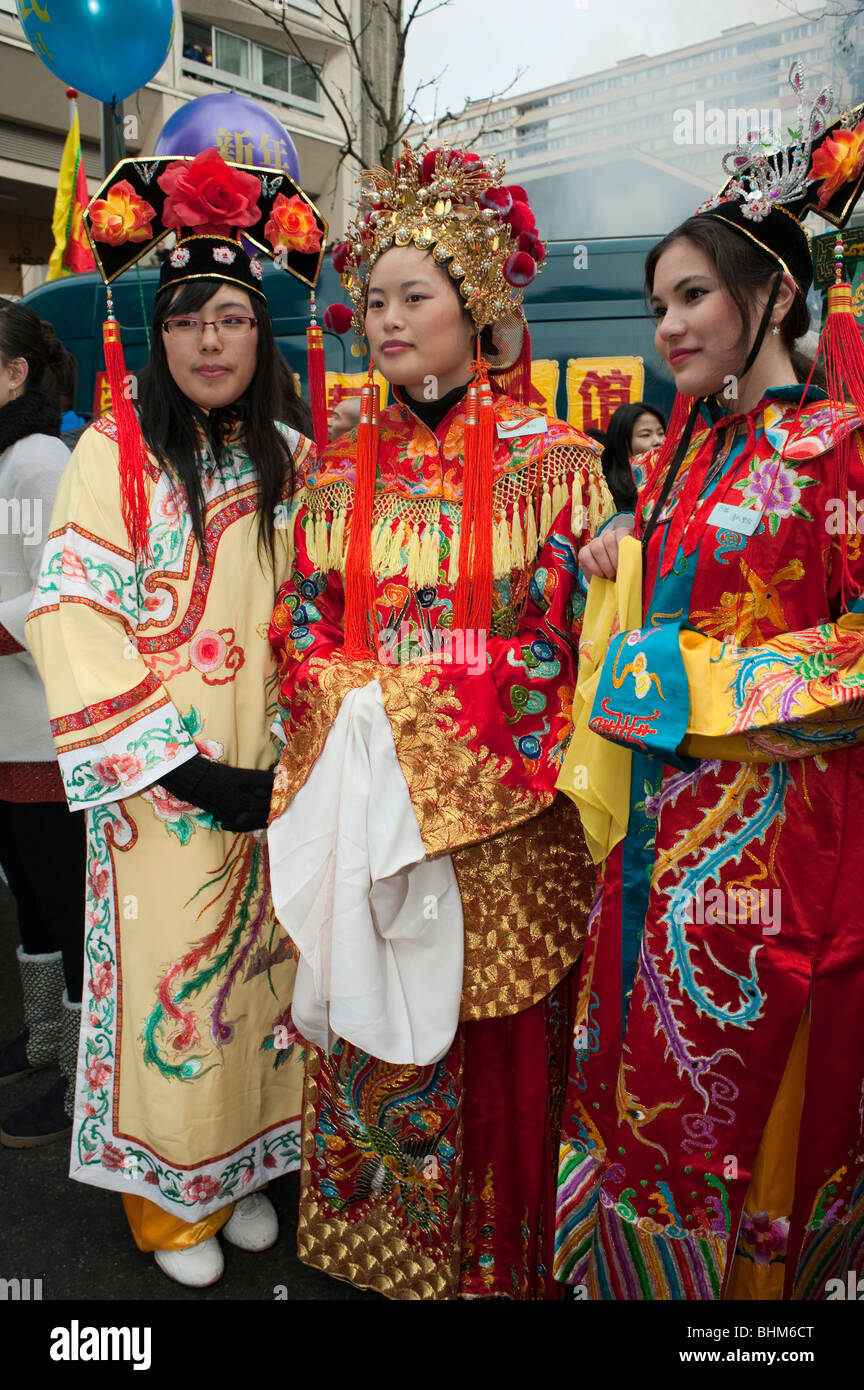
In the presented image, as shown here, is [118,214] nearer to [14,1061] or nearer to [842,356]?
[842,356]

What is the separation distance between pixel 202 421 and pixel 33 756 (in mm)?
1048

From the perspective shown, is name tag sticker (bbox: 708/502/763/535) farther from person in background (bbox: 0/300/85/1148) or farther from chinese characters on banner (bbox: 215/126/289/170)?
chinese characters on banner (bbox: 215/126/289/170)

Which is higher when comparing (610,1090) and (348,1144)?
(610,1090)

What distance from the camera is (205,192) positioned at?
1.88 metres

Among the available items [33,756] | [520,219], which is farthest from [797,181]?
[33,756]

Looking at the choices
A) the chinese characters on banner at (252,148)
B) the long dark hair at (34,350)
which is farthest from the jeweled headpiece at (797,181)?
the chinese characters on banner at (252,148)

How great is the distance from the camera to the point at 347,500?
5.95ft

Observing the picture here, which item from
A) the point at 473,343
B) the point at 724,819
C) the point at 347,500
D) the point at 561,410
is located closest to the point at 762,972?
the point at 724,819

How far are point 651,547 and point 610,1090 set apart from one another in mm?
890

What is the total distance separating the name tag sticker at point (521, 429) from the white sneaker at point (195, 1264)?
5.60 ft

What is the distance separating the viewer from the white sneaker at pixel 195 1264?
1.93 meters

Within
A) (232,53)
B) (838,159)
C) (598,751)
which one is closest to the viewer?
(838,159)

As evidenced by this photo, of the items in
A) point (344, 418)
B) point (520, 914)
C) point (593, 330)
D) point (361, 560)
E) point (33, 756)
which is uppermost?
point (593, 330)
